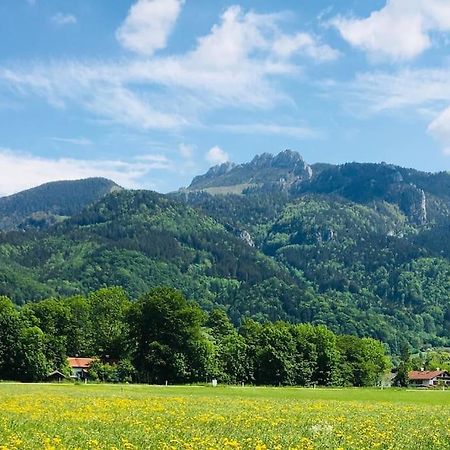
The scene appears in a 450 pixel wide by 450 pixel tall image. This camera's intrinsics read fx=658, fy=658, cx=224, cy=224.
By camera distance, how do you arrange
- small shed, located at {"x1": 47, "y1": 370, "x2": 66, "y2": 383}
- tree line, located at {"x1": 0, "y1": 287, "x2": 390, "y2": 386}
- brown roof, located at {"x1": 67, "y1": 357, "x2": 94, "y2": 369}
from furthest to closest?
1. brown roof, located at {"x1": 67, "y1": 357, "x2": 94, "y2": 369}
2. tree line, located at {"x1": 0, "y1": 287, "x2": 390, "y2": 386}
3. small shed, located at {"x1": 47, "y1": 370, "x2": 66, "y2": 383}

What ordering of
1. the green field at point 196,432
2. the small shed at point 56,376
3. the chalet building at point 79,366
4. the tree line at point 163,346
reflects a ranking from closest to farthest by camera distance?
the green field at point 196,432 → the small shed at point 56,376 → the tree line at point 163,346 → the chalet building at point 79,366

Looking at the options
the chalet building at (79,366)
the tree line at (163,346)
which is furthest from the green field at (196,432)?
the chalet building at (79,366)

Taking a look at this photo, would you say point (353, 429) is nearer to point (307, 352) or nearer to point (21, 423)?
point (21, 423)

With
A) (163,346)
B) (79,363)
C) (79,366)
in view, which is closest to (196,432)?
(163,346)

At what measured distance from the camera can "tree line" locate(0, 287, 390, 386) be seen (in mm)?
113075

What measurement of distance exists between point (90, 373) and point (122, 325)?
79.2 ft

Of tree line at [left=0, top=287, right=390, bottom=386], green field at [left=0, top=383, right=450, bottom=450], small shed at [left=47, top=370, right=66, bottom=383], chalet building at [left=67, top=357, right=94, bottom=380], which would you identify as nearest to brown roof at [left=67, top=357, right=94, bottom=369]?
chalet building at [left=67, top=357, right=94, bottom=380]

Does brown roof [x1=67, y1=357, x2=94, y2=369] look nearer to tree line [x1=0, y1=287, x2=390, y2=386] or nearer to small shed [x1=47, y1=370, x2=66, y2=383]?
tree line [x1=0, y1=287, x2=390, y2=386]

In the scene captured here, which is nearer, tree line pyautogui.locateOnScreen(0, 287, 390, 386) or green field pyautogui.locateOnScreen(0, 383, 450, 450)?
green field pyautogui.locateOnScreen(0, 383, 450, 450)

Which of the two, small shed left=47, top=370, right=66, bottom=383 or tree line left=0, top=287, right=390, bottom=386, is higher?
tree line left=0, top=287, right=390, bottom=386

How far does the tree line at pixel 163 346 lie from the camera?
4452 inches

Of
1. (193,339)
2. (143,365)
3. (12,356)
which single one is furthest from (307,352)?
(12,356)

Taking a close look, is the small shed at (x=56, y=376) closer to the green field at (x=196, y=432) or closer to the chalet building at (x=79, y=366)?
the chalet building at (x=79, y=366)

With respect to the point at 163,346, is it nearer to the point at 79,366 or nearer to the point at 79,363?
the point at 79,366
